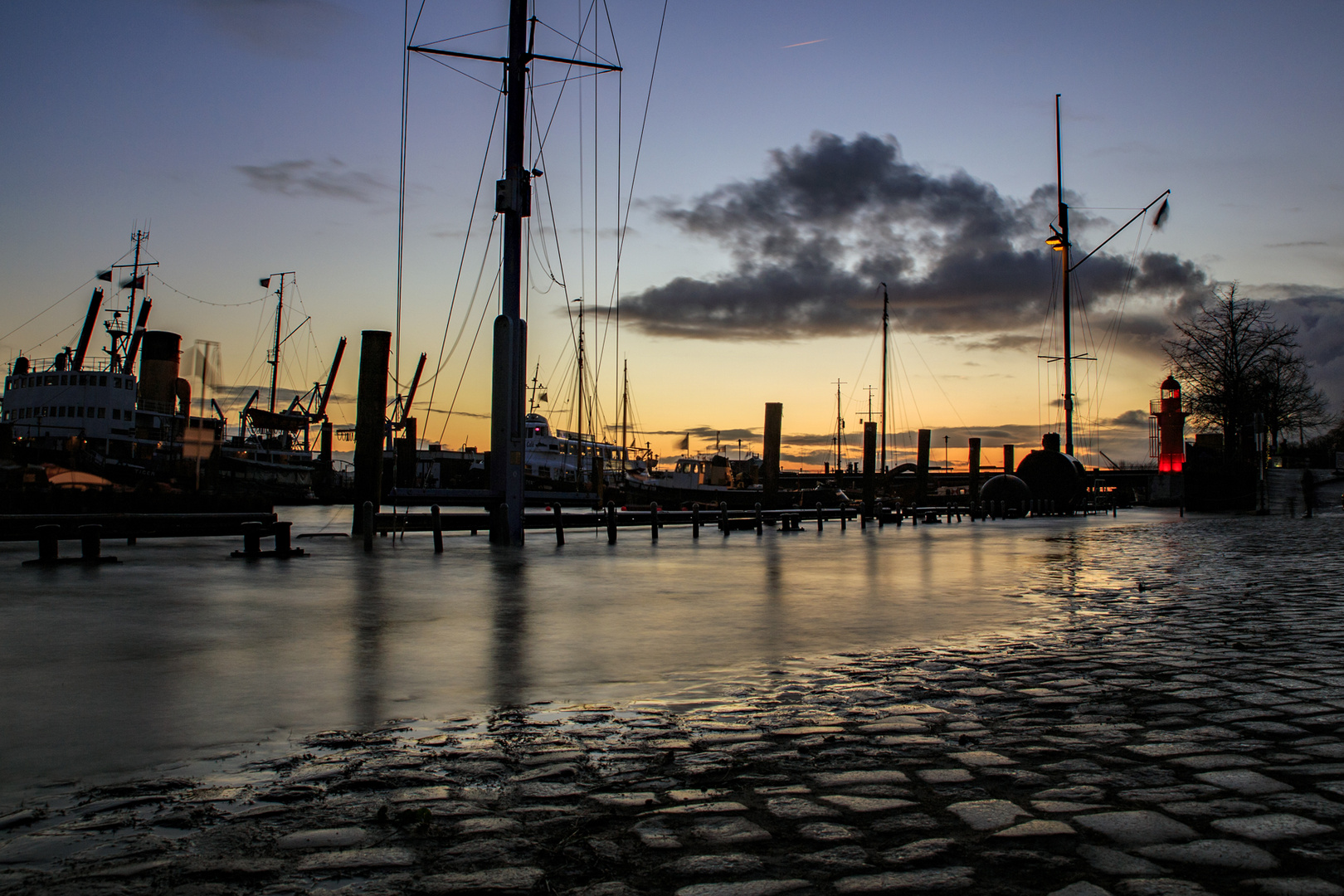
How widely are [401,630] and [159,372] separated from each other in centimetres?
7141

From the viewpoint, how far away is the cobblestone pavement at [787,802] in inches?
97.3

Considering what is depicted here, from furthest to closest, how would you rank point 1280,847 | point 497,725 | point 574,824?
point 497,725, point 574,824, point 1280,847

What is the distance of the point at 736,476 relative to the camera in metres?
84.8

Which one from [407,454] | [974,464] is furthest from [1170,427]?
[407,454]

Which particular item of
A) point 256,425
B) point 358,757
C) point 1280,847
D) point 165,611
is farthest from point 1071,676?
point 256,425

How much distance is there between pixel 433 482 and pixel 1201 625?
68.4 meters

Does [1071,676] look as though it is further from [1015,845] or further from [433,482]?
[433,482]

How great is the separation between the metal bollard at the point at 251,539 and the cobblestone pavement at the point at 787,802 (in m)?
11.0

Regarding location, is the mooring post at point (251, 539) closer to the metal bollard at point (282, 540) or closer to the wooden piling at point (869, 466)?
the metal bollard at point (282, 540)

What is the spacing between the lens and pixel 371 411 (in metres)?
18.3

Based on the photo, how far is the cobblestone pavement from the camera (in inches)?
97.3

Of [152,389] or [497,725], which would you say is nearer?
[497,725]

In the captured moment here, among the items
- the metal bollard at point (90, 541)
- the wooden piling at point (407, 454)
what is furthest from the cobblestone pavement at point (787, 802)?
the wooden piling at point (407, 454)

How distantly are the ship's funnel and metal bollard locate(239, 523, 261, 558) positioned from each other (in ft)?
201
